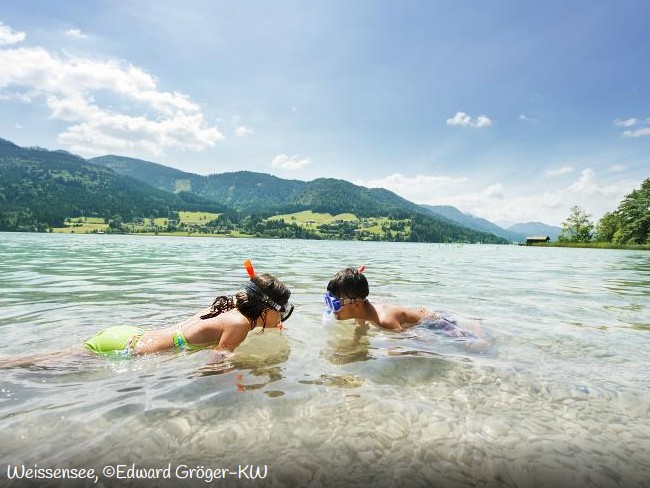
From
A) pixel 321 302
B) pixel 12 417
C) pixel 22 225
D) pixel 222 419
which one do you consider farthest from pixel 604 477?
pixel 22 225

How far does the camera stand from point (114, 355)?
619 centimetres

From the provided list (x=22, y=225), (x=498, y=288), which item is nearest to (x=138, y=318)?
(x=498, y=288)

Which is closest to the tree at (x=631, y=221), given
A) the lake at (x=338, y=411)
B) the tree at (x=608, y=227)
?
the tree at (x=608, y=227)

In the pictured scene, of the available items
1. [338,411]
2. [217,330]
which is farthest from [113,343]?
[338,411]

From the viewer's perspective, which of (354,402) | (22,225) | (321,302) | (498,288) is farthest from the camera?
(22,225)

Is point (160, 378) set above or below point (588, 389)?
below

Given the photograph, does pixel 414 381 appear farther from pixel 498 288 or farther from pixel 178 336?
pixel 498 288

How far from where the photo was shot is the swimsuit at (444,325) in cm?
Answer: 798

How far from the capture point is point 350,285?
7469 millimetres

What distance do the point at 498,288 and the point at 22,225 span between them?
9137 inches

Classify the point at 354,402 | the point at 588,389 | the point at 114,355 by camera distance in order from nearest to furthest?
the point at 354,402
the point at 588,389
the point at 114,355

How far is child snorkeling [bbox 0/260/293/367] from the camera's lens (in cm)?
620

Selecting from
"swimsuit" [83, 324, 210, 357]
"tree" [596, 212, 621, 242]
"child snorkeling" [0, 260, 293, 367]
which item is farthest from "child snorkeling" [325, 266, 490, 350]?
"tree" [596, 212, 621, 242]

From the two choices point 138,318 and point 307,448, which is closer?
point 307,448
